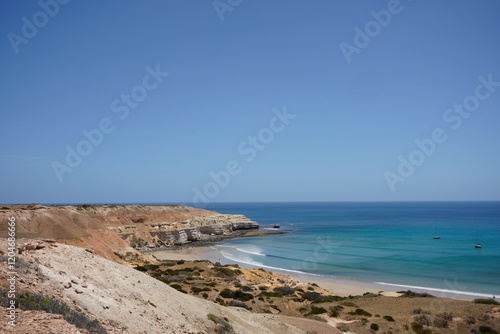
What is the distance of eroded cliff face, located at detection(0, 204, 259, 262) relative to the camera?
2727 cm

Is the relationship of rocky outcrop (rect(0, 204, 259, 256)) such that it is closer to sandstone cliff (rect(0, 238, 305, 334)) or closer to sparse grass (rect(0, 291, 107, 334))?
sandstone cliff (rect(0, 238, 305, 334))

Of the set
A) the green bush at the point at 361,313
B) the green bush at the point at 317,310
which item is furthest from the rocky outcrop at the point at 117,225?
the green bush at the point at 361,313

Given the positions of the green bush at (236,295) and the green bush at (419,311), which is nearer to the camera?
the green bush at (419,311)

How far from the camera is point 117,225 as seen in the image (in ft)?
215

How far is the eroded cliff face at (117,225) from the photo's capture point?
27.3m

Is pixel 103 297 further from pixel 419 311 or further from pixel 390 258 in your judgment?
pixel 390 258

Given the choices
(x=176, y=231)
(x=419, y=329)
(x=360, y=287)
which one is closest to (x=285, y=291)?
(x=360, y=287)

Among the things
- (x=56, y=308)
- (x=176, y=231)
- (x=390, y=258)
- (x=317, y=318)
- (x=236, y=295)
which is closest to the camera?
(x=56, y=308)

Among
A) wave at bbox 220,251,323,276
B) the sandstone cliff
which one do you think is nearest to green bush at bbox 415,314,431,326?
the sandstone cliff

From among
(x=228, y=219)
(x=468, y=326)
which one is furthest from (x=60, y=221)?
(x=228, y=219)

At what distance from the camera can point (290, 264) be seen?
49.9 metres

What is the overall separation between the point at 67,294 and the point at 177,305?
15.2ft

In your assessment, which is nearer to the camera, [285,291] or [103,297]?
[103,297]

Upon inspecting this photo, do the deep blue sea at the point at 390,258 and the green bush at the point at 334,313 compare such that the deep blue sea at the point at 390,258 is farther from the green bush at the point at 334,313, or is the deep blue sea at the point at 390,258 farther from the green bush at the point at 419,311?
the green bush at the point at 334,313
